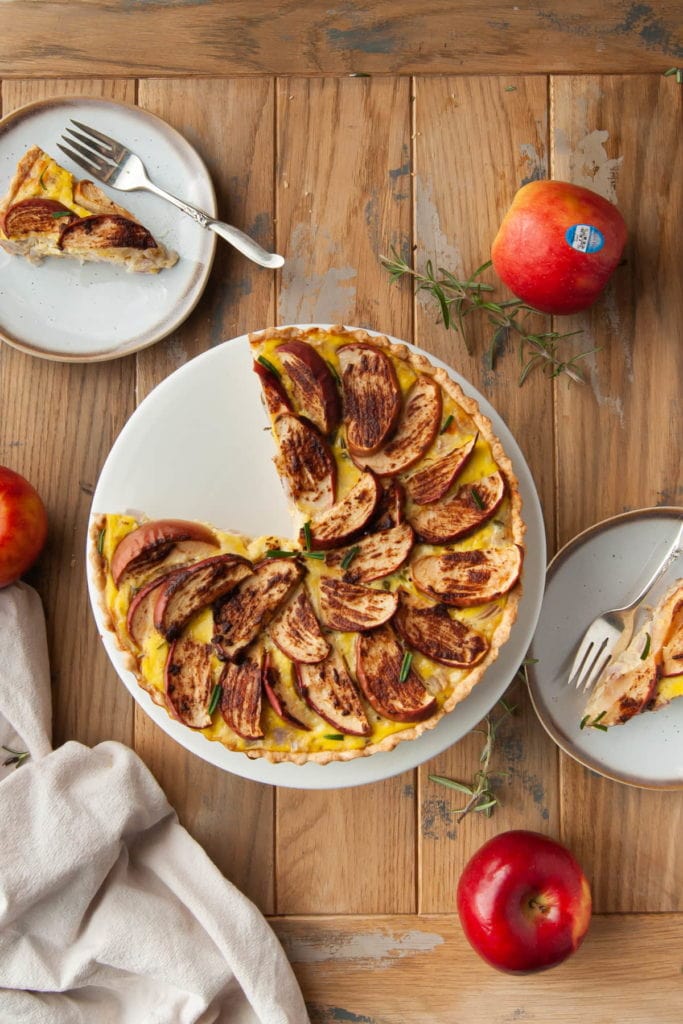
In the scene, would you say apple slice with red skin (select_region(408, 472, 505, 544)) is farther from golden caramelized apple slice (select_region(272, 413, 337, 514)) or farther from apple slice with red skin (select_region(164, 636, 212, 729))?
apple slice with red skin (select_region(164, 636, 212, 729))

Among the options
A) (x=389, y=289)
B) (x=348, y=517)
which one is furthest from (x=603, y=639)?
(x=389, y=289)

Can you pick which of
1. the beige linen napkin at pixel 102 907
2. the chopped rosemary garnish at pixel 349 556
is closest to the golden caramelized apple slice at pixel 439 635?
the chopped rosemary garnish at pixel 349 556

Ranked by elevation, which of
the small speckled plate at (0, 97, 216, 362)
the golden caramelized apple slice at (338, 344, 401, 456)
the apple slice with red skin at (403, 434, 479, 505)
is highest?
the small speckled plate at (0, 97, 216, 362)

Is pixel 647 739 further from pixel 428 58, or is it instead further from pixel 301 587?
pixel 428 58

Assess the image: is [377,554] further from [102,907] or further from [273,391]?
[102,907]

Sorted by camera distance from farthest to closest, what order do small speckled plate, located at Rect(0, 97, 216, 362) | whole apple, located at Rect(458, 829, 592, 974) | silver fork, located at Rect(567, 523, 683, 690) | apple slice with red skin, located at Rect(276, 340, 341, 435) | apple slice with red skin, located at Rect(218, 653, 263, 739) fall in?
small speckled plate, located at Rect(0, 97, 216, 362)
silver fork, located at Rect(567, 523, 683, 690)
whole apple, located at Rect(458, 829, 592, 974)
apple slice with red skin, located at Rect(276, 340, 341, 435)
apple slice with red skin, located at Rect(218, 653, 263, 739)

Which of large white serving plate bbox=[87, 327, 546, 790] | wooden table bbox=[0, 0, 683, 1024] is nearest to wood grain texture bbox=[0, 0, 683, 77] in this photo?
wooden table bbox=[0, 0, 683, 1024]

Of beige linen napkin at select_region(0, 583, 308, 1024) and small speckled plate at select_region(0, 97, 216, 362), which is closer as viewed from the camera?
beige linen napkin at select_region(0, 583, 308, 1024)

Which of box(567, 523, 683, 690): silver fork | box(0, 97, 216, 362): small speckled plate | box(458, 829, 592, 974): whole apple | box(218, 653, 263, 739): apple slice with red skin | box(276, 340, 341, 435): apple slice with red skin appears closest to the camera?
box(218, 653, 263, 739): apple slice with red skin
